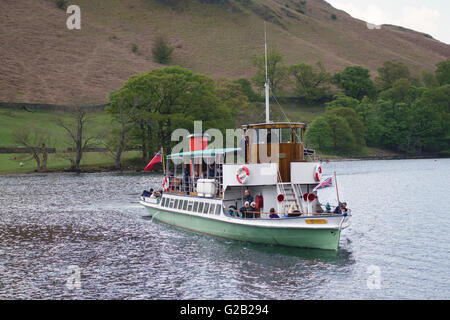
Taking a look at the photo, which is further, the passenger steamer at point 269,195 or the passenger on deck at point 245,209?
the passenger on deck at point 245,209

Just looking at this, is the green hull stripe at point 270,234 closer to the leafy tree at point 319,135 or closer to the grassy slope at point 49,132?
the grassy slope at point 49,132

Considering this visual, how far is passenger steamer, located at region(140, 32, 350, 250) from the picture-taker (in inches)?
1289

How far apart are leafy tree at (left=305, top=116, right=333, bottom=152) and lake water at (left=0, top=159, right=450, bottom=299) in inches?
3468

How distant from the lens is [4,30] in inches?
7795

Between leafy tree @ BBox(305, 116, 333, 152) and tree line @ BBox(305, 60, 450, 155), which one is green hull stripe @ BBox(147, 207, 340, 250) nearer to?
leafy tree @ BBox(305, 116, 333, 152)

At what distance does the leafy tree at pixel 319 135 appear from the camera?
146m

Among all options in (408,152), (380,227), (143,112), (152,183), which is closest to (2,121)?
(143,112)

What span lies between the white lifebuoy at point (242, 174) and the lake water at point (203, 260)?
4.76 meters

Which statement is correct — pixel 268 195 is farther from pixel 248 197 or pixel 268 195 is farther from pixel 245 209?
pixel 245 209

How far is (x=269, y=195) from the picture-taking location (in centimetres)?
3647

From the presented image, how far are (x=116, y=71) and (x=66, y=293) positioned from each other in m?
181
